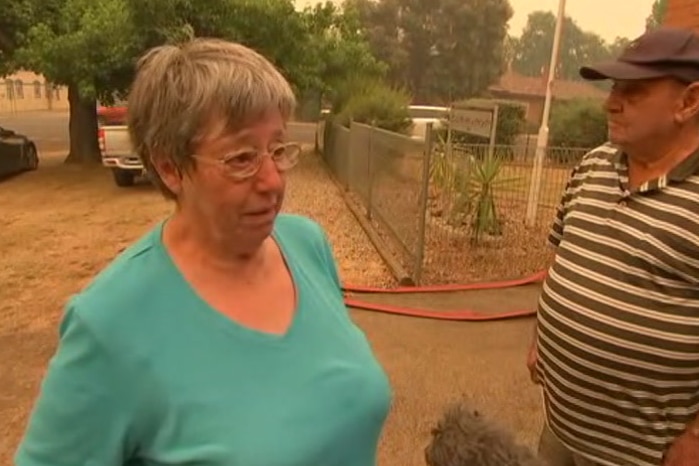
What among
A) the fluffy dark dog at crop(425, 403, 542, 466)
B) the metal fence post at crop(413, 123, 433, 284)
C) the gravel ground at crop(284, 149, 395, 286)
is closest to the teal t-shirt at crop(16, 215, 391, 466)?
the fluffy dark dog at crop(425, 403, 542, 466)

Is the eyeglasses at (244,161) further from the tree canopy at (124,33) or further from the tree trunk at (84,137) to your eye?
the tree trunk at (84,137)

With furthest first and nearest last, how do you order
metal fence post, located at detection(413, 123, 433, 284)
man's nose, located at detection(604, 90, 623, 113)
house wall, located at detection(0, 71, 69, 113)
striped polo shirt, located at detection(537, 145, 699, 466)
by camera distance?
house wall, located at detection(0, 71, 69, 113) < metal fence post, located at detection(413, 123, 433, 284) < man's nose, located at detection(604, 90, 623, 113) < striped polo shirt, located at detection(537, 145, 699, 466)

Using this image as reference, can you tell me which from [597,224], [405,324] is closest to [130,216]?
[405,324]

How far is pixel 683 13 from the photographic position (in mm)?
5633

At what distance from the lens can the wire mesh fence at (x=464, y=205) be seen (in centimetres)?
724

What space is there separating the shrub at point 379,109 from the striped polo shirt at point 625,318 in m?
12.5

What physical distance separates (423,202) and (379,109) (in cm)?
927

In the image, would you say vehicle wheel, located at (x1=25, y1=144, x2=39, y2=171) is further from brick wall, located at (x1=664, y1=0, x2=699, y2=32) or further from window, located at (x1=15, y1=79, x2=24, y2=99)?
window, located at (x1=15, y1=79, x2=24, y2=99)

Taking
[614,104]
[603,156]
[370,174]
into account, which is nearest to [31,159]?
[370,174]

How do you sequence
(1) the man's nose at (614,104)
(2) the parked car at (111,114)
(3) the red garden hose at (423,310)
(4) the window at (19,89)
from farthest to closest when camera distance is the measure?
(4) the window at (19,89) → (2) the parked car at (111,114) → (3) the red garden hose at (423,310) → (1) the man's nose at (614,104)

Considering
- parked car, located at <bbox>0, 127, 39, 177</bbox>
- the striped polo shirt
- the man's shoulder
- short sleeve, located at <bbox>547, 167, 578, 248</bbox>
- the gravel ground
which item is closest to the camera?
the striped polo shirt

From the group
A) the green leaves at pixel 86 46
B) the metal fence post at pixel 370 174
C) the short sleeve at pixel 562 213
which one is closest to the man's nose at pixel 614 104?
the short sleeve at pixel 562 213

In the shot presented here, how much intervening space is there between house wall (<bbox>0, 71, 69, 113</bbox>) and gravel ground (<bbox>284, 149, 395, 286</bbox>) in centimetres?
4535

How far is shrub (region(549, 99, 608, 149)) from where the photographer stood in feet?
77.3
